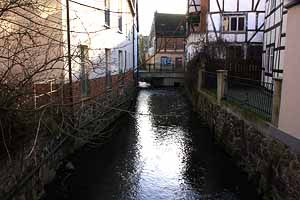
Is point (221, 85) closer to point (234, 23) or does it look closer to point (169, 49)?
point (234, 23)

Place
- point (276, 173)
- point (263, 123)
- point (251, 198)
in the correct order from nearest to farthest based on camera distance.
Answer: point (276, 173) < point (251, 198) < point (263, 123)

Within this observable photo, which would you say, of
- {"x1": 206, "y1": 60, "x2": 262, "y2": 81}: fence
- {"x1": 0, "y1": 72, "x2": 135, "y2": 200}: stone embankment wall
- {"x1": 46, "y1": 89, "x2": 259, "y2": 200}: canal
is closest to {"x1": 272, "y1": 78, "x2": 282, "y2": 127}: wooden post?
{"x1": 46, "y1": 89, "x2": 259, "y2": 200}: canal

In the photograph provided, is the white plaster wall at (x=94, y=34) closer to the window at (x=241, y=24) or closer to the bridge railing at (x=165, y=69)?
the window at (x=241, y=24)

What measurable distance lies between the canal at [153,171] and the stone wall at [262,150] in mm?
363

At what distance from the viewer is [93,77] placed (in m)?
11.6

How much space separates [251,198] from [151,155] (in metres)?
3.79

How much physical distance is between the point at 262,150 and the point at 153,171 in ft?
9.68

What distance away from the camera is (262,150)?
24.3ft

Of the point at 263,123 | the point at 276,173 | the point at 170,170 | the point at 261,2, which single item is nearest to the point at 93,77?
the point at 170,170

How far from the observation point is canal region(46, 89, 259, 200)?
288 inches

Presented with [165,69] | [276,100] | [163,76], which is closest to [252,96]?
[276,100]

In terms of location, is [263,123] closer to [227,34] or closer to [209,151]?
[209,151]

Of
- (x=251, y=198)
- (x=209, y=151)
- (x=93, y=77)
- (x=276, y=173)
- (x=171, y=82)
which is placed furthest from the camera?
(x=171, y=82)

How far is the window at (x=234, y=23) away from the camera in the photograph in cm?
2283
